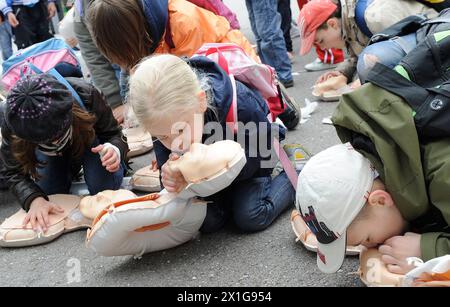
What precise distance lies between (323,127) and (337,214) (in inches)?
47.9

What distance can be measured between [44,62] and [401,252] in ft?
4.44

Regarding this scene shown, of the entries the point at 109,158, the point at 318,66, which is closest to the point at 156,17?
the point at 109,158

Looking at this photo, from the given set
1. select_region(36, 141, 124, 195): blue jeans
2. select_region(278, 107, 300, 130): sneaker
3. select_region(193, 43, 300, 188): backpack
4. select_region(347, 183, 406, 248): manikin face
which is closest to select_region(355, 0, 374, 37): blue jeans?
select_region(278, 107, 300, 130): sneaker

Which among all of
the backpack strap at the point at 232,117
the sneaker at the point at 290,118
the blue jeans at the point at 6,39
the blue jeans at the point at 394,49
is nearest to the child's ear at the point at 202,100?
the backpack strap at the point at 232,117

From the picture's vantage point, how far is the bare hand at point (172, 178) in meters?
1.27

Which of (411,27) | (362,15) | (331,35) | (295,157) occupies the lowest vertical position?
(295,157)

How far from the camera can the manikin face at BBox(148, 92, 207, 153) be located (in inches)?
50.9

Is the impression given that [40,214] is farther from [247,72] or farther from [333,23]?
[333,23]

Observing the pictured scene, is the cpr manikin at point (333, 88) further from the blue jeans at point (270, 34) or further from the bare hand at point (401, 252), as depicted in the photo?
the bare hand at point (401, 252)

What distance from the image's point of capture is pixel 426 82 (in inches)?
42.9

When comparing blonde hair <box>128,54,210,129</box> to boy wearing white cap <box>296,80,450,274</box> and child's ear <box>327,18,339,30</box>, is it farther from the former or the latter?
child's ear <box>327,18,339,30</box>

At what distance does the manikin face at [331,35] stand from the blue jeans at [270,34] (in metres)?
0.62

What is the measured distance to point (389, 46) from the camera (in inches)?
54.6
